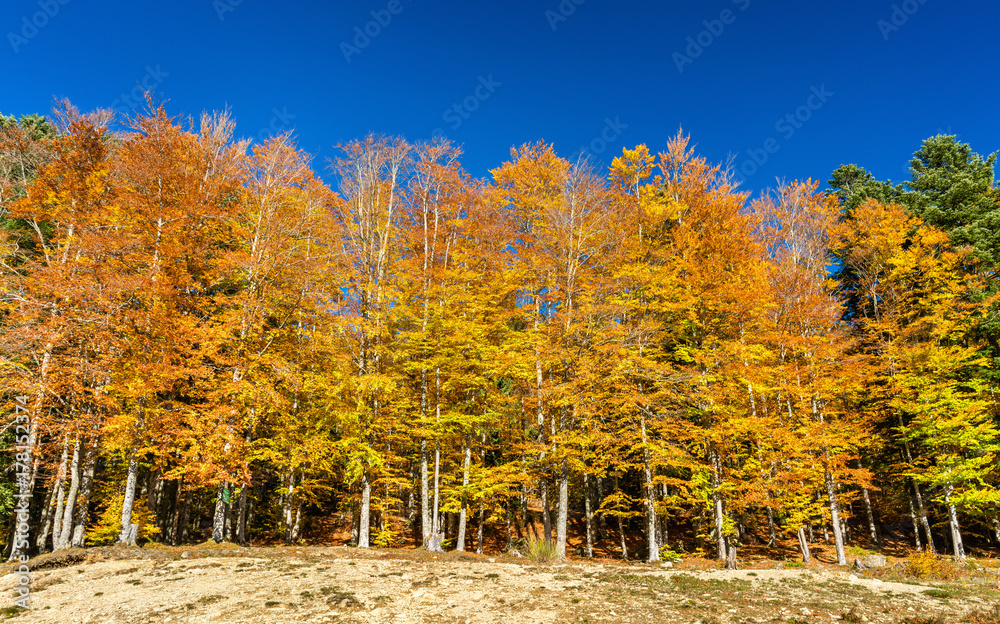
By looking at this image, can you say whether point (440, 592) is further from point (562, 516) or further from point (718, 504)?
point (718, 504)

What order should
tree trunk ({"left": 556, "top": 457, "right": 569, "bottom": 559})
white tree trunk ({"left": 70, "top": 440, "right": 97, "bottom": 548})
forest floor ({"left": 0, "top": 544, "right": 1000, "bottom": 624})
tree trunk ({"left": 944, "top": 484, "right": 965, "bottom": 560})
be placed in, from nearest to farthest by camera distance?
forest floor ({"left": 0, "top": 544, "right": 1000, "bottom": 624})
white tree trunk ({"left": 70, "top": 440, "right": 97, "bottom": 548})
tree trunk ({"left": 556, "top": 457, "right": 569, "bottom": 559})
tree trunk ({"left": 944, "top": 484, "right": 965, "bottom": 560})

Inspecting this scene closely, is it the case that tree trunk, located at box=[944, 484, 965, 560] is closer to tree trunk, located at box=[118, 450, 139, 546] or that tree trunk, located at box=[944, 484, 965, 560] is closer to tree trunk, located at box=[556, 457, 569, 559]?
tree trunk, located at box=[556, 457, 569, 559]

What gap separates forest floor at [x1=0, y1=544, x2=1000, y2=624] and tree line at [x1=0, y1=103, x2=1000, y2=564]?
247 cm

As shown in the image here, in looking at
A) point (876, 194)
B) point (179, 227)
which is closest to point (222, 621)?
point (179, 227)

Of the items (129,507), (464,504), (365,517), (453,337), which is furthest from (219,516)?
(453,337)

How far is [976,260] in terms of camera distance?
2191 cm

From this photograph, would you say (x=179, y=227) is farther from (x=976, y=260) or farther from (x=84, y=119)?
(x=976, y=260)

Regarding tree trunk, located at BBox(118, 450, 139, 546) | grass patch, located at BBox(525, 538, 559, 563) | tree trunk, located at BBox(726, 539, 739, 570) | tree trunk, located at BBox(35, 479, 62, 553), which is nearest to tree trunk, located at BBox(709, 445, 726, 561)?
tree trunk, located at BBox(726, 539, 739, 570)

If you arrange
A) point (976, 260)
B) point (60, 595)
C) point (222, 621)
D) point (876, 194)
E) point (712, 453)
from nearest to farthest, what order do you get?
point (222, 621), point (60, 595), point (712, 453), point (976, 260), point (876, 194)

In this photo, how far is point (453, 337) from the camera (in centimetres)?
1675

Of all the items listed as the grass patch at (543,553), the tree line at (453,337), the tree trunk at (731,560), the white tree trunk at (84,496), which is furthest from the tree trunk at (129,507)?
the tree trunk at (731,560)

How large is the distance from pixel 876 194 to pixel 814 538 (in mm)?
20843

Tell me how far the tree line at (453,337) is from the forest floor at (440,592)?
247 centimetres

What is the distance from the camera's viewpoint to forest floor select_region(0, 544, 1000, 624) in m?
7.83
